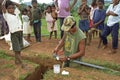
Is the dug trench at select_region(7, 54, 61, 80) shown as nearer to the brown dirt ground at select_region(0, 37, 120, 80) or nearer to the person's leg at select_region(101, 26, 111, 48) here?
the brown dirt ground at select_region(0, 37, 120, 80)

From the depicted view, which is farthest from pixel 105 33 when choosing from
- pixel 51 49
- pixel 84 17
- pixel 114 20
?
pixel 51 49

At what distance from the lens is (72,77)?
5688 mm

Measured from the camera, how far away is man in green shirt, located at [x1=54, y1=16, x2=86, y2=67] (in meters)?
5.69

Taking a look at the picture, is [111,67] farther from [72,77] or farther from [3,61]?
[3,61]

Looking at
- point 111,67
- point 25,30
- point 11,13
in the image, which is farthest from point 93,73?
point 25,30

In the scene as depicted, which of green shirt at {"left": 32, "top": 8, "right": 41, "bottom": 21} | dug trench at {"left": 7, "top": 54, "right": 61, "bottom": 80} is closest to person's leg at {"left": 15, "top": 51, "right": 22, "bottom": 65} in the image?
dug trench at {"left": 7, "top": 54, "right": 61, "bottom": 80}

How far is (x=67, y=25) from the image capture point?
5.66m

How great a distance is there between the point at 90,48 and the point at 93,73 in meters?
2.95

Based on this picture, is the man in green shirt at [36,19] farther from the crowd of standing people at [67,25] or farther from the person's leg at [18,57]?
the person's leg at [18,57]

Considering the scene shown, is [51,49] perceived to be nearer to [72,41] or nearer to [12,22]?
[12,22]

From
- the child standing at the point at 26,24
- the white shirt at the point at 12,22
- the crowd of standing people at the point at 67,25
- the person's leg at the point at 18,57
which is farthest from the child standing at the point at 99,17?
the white shirt at the point at 12,22

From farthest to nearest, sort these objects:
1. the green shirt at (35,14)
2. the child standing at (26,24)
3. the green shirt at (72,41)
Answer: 1. the child standing at (26,24)
2. the green shirt at (35,14)
3. the green shirt at (72,41)

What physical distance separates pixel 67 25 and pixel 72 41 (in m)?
0.48

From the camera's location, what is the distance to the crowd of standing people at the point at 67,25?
5926 mm
